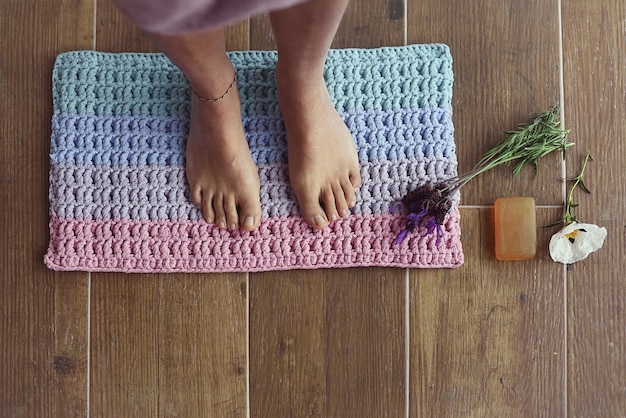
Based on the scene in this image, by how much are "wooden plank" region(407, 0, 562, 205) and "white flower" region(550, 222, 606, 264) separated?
9 centimetres

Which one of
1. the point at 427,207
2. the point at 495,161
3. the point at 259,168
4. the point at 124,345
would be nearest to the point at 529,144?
the point at 495,161

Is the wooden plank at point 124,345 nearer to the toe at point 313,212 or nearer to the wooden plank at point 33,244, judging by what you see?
the wooden plank at point 33,244

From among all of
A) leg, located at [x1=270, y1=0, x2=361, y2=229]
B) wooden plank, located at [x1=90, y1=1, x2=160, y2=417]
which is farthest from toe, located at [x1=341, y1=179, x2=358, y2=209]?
wooden plank, located at [x1=90, y1=1, x2=160, y2=417]

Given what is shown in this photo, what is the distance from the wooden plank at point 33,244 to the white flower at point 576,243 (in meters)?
0.71

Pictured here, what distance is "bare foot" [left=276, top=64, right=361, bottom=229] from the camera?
0.81 metres

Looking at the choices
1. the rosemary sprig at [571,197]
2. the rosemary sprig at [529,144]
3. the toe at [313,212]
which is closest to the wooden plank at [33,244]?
the toe at [313,212]

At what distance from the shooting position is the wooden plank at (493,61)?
89 centimetres

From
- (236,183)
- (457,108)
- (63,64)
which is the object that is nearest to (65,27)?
(63,64)

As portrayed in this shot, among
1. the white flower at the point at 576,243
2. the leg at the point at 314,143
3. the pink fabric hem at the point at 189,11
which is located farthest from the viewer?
the white flower at the point at 576,243

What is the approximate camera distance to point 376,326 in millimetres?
884

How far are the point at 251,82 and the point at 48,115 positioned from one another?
32 centimetres

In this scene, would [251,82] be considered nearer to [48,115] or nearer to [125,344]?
[48,115]

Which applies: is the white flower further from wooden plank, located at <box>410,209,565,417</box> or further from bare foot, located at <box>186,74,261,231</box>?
bare foot, located at <box>186,74,261,231</box>

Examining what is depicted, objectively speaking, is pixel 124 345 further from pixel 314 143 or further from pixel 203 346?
pixel 314 143
